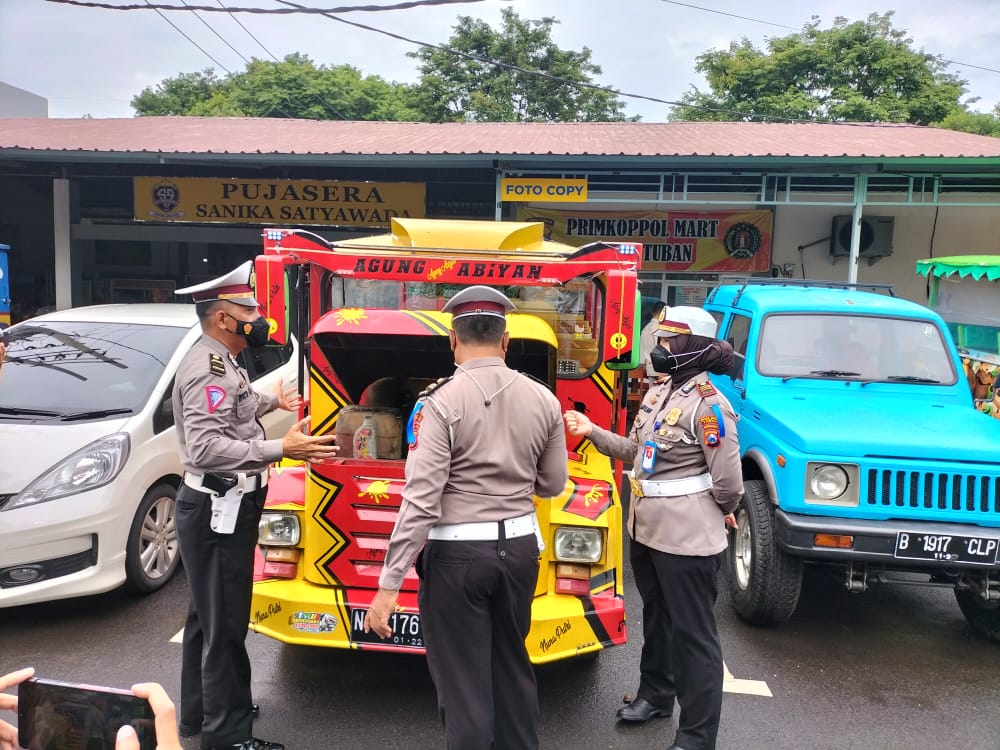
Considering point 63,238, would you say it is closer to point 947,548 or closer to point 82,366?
point 82,366

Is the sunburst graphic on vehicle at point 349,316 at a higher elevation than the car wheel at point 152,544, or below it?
higher

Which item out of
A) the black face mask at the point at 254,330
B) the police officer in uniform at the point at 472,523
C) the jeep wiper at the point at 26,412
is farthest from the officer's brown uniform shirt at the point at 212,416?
the jeep wiper at the point at 26,412

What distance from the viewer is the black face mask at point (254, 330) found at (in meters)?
3.24

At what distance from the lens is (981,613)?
4.70 meters

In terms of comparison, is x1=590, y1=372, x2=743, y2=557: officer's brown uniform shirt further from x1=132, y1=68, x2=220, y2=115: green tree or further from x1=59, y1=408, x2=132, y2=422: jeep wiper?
x1=132, y1=68, x2=220, y2=115: green tree

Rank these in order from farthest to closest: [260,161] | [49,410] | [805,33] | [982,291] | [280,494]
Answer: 1. [805,33]
2. [260,161]
3. [982,291]
4. [49,410]
5. [280,494]

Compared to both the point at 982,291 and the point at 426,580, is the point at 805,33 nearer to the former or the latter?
the point at 982,291

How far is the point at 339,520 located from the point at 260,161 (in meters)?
9.00

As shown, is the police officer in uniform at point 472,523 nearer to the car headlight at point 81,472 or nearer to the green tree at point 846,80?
the car headlight at point 81,472

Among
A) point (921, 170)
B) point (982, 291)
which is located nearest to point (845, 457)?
point (982, 291)

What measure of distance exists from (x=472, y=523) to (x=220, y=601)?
Answer: 49.4 inches

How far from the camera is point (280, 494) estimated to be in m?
3.67

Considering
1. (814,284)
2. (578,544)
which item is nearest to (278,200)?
(814,284)

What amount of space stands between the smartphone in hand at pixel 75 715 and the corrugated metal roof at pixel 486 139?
973 centimetres
